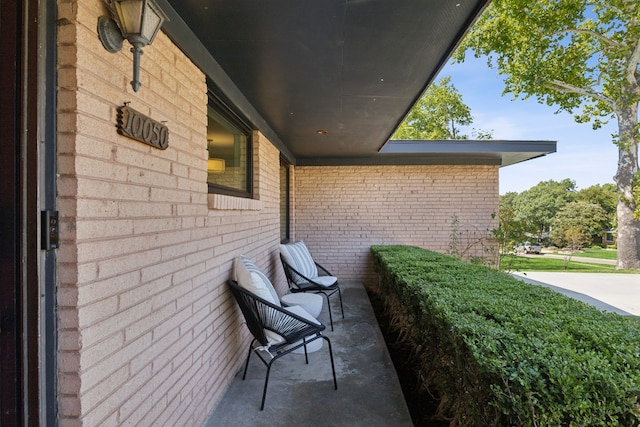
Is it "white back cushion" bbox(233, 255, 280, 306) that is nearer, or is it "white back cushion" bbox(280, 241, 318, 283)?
"white back cushion" bbox(233, 255, 280, 306)

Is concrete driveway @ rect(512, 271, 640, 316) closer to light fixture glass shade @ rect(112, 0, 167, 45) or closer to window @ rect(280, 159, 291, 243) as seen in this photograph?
window @ rect(280, 159, 291, 243)

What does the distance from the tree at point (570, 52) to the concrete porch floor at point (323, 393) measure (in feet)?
28.1

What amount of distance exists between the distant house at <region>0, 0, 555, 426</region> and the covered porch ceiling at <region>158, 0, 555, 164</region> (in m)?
0.01

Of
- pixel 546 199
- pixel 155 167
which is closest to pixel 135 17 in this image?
pixel 155 167

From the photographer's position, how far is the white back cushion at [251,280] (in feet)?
7.93

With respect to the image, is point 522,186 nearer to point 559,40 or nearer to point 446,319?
point 559,40

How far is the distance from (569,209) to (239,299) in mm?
29337

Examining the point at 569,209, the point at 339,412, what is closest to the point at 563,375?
the point at 339,412

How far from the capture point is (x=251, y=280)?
243 centimetres

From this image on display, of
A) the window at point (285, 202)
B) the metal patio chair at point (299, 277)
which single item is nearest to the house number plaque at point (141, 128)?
the metal patio chair at point (299, 277)

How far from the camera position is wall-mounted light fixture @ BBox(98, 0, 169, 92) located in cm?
120

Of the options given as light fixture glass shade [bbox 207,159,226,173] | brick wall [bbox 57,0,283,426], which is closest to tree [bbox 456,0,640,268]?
light fixture glass shade [bbox 207,159,226,173]

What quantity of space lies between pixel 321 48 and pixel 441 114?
1693 cm
